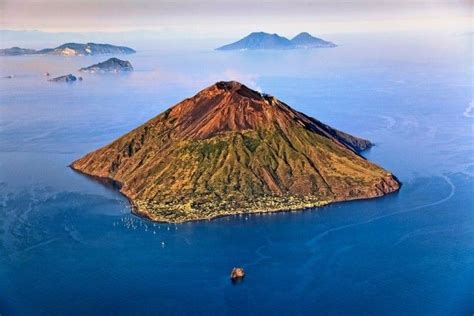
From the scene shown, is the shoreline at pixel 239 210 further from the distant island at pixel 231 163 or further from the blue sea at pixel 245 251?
the blue sea at pixel 245 251

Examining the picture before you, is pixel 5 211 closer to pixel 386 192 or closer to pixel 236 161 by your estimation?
pixel 236 161

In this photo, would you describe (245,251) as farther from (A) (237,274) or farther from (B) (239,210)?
(B) (239,210)

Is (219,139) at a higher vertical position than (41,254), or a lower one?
higher

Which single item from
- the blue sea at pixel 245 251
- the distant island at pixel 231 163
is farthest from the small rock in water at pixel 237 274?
the distant island at pixel 231 163

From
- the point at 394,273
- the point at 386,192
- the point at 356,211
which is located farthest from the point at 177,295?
the point at 386,192

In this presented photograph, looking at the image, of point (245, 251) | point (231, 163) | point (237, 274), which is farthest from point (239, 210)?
point (237, 274)

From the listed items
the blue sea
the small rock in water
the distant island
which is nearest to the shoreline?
the distant island

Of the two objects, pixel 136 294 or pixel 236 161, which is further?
pixel 236 161
